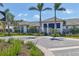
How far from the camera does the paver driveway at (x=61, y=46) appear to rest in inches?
295

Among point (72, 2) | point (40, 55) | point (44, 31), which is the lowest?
point (40, 55)

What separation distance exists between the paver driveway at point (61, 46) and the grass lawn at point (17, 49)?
0.68ft

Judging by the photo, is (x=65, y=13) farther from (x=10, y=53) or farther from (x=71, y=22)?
(x=10, y=53)

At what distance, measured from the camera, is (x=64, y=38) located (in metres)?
7.56

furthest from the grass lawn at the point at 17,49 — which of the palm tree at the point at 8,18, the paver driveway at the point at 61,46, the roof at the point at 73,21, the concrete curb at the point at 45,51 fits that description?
the roof at the point at 73,21

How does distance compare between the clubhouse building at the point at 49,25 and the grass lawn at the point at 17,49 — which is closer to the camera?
the grass lawn at the point at 17,49

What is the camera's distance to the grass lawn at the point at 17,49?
24.4ft

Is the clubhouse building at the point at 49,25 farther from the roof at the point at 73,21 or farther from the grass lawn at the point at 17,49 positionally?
the grass lawn at the point at 17,49

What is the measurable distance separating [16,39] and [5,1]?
852 mm

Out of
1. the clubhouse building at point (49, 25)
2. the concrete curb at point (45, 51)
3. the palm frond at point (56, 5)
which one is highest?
the palm frond at point (56, 5)

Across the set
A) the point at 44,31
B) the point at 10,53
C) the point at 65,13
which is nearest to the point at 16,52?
the point at 10,53

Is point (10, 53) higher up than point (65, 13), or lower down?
lower down

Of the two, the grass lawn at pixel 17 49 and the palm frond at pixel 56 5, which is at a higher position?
the palm frond at pixel 56 5

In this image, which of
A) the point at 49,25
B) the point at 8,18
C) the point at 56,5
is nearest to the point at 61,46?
the point at 49,25
